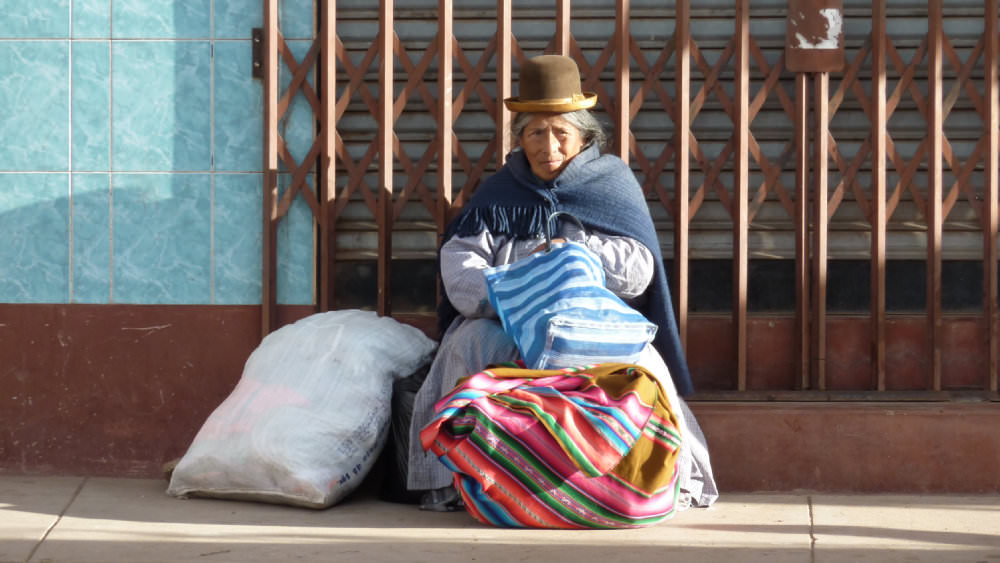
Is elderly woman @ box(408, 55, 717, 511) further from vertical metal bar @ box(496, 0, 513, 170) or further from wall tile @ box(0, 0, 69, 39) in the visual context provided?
wall tile @ box(0, 0, 69, 39)

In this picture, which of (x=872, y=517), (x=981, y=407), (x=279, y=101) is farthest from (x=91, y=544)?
(x=981, y=407)

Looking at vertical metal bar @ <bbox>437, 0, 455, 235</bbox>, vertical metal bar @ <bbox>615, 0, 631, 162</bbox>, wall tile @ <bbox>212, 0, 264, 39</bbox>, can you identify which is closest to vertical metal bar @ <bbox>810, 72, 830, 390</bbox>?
vertical metal bar @ <bbox>615, 0, 631, 162</bbox>

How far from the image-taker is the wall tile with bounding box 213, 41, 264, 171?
503 cm

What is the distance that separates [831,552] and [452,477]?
4.35 feet

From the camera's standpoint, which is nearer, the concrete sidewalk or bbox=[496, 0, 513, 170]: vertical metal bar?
the concrete sidewalk

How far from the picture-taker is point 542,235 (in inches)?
182

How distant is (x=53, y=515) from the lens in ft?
13.8

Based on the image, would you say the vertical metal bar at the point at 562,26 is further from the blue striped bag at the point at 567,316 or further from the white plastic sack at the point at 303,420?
the white plastic sack at the point at 303,420

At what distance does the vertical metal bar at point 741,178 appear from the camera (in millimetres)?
4836

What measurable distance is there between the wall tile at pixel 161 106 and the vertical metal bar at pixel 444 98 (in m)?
0.93

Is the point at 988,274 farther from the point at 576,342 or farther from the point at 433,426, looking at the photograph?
the point at 433,426

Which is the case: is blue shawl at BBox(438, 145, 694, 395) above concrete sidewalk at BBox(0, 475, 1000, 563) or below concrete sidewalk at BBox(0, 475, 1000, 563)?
above

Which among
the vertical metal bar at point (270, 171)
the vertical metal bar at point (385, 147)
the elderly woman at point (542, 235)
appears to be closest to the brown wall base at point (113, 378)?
the vertical metal bar at point (270, 171)

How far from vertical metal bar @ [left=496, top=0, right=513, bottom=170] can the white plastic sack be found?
2.91 feet
